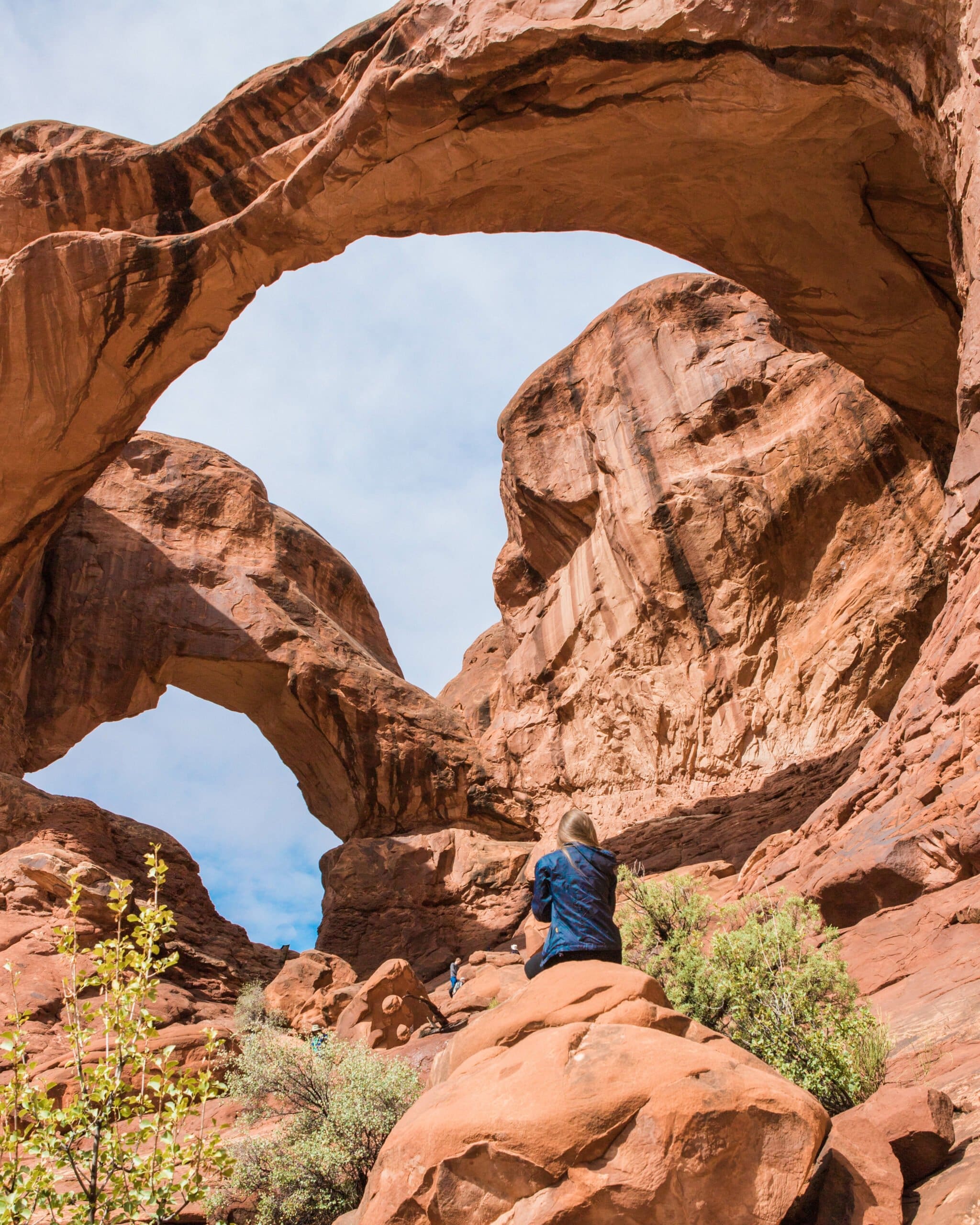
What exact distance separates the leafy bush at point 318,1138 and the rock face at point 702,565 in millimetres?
8609

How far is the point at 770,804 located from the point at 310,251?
36.5 ft

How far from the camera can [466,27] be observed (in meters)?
12.5

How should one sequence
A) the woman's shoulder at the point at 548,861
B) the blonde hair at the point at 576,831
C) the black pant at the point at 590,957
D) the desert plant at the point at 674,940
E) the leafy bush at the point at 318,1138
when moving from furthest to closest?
the leafy bush at the point at 318,1138, the desert plant at the point at 674,940, the blonde hair at the point at 576,831, the woman's shoulder at the point at 548,861, the black pant at the point at 590,957

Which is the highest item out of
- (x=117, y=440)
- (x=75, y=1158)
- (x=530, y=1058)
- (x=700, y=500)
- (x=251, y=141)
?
(x=251, y=141)

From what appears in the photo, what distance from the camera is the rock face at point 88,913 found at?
1222cm

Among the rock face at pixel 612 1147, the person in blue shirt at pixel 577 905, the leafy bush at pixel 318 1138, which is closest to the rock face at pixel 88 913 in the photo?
the leafy bush at pixel 318 1138

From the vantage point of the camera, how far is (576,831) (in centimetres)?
523

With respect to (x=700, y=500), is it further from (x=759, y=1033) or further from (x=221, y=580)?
(x=759, y=1033)

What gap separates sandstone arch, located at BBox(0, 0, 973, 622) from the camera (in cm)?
1136

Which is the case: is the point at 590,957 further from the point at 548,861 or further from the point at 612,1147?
the point at 612,1147

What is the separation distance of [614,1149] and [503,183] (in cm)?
1337

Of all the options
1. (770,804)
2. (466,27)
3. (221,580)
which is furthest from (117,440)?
(770,804)

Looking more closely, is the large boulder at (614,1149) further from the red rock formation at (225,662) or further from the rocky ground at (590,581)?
the red rock formation at (225,662)

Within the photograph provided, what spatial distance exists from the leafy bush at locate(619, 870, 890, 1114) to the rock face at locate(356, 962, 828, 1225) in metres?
1.68
